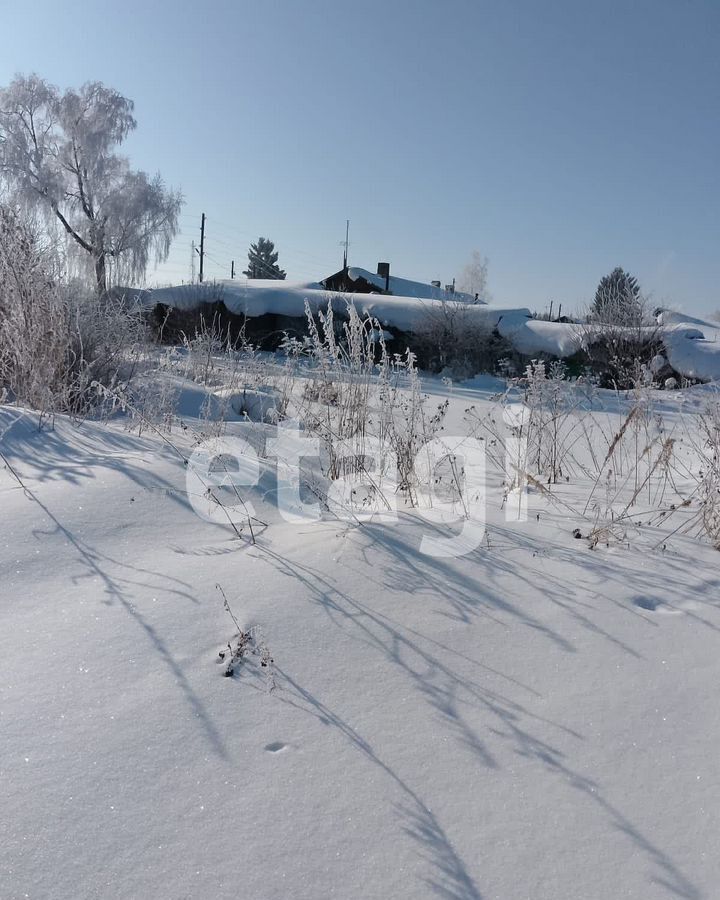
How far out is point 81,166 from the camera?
20.4 metres

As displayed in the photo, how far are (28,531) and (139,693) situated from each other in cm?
98

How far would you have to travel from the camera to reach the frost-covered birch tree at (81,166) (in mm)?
20094

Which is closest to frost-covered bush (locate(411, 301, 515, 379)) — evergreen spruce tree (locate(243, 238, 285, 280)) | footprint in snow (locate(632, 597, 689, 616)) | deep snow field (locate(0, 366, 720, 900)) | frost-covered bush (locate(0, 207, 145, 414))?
frost-covered bush (locate(0, 207, 145, 414))

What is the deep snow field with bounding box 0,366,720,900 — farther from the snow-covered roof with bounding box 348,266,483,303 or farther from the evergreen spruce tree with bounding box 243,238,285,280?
the evergreen spruce tree with bounding box 243,238,285,280

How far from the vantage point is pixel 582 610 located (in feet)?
5.84

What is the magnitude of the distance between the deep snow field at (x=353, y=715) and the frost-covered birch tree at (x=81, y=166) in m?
20.1

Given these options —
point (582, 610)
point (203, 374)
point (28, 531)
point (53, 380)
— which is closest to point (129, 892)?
point (582, 610)

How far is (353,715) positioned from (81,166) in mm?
23158

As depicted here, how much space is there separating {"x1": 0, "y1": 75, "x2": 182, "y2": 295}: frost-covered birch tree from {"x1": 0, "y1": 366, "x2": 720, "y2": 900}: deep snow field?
20084mm

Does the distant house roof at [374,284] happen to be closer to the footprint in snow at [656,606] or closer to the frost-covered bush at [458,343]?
the frost-covered bush at [458,343]

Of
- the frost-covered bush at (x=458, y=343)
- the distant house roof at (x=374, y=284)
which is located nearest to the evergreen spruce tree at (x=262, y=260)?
the distant house roof at (x=374, y=284)

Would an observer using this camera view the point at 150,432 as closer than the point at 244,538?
No

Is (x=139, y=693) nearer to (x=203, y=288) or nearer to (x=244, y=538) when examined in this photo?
(x=244, y=538)

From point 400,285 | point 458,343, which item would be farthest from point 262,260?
point 458,343
